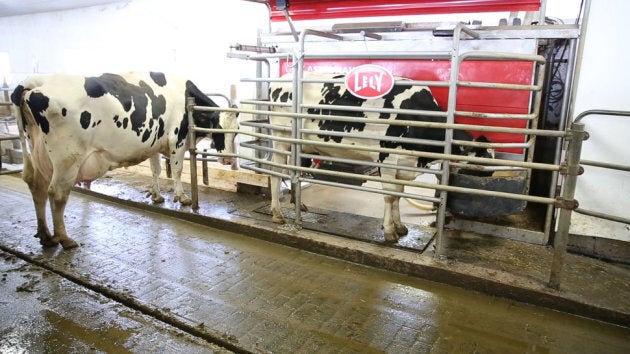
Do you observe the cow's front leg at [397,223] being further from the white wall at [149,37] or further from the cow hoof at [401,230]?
the white wall at [149,37]

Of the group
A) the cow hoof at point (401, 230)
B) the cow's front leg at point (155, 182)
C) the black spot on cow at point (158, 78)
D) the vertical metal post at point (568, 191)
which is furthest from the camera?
the cow's front leg at point (155, 182)

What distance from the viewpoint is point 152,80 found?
454 cm

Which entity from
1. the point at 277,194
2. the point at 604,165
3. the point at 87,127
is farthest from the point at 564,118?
the point at 87,127

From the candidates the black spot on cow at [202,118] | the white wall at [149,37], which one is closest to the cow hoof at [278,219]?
the black spot on cow at [202,118]

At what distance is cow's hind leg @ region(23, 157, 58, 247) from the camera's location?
3.62 metres

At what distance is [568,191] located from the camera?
106 inches

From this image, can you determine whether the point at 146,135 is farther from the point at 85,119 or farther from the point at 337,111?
the point at 337,111

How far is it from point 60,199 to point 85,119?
748 mm

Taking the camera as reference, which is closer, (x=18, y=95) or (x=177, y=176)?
(x=18, y=95)

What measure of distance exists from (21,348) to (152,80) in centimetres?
306

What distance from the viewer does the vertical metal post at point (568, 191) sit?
2643 millimetres

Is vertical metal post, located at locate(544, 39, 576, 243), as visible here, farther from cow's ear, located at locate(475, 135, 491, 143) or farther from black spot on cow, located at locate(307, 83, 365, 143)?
black spot on cow, located at locate(307, 83, 365, 143)

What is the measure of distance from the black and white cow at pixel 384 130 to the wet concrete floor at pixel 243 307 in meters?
0.60

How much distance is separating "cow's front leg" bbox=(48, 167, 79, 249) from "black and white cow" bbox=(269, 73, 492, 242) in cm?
187
